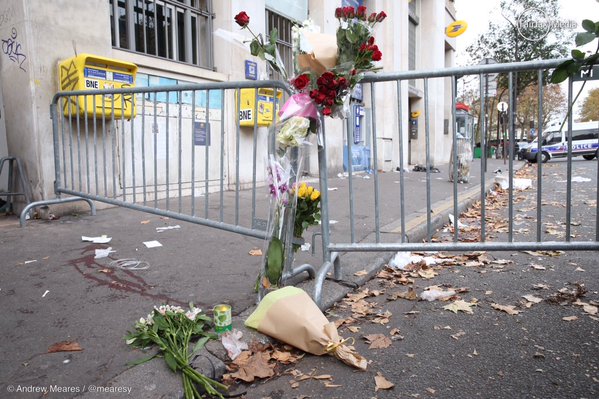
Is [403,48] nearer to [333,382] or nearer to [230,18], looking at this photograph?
[230,18]

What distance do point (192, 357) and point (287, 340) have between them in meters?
0.50

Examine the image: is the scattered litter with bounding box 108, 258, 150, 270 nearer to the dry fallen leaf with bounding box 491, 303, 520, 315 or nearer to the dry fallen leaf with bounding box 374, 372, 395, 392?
the dry fallen leaf with bounding box 374, 372, 395, 392

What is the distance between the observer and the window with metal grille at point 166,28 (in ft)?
21.3

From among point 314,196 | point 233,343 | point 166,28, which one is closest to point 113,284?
point 233,343

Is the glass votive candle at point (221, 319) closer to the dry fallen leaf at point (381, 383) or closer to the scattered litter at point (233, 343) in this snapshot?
the scattered litter at point (233, 343)

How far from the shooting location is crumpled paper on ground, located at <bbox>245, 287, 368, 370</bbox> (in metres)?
2.22

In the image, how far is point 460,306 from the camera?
9.66 feet

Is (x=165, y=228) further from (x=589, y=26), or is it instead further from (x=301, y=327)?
(x=589, y=26)

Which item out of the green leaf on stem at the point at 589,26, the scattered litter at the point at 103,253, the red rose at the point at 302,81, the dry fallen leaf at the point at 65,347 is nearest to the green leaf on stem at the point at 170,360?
the dry fallen leaf at the point at 65,347

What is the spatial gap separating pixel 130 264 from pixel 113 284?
0.46 metres

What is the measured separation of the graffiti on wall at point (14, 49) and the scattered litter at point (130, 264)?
2.98 meters

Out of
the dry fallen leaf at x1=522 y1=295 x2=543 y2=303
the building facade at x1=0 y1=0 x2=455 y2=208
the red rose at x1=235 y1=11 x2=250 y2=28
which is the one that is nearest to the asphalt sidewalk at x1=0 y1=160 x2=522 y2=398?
the building facade at x1=0 y1=0 x2=455 y2=208

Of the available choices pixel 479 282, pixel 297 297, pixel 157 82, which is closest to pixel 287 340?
pixel 297 297

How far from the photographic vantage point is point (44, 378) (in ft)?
6.25
